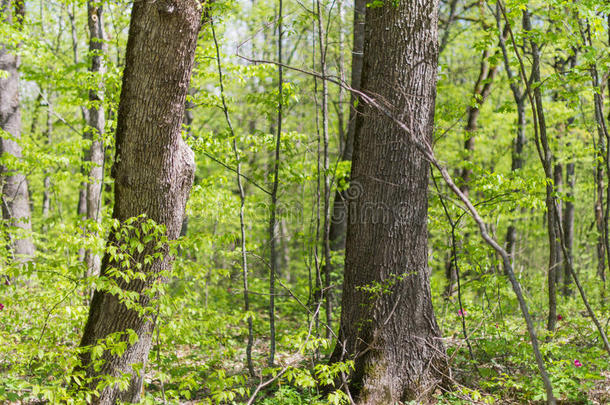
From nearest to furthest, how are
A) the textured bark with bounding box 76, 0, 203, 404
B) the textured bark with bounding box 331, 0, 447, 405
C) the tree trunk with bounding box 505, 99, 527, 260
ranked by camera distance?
1. the textured bark with bounding box 76, 0, 203, 404
2. the textured bark with bounding box 331, 0, 447, 405
3. the tree trunk with bounding box 505, 99, 527, 260

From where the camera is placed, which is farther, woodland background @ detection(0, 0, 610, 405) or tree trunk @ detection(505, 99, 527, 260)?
tree trunk @ detection(505, 99, 527, 260)

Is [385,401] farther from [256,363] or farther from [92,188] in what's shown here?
[92,188]

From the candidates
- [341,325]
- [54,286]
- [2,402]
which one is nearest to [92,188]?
[54,286]

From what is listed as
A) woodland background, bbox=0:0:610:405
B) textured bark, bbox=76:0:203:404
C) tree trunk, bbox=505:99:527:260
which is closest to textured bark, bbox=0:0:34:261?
woodland background, bbox=0:0:610:405

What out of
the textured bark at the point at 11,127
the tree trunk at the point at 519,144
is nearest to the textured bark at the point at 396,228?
the tree trunk at the point at 519,144

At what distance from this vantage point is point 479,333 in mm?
5203

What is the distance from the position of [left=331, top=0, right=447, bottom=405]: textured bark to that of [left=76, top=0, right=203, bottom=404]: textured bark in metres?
1.67

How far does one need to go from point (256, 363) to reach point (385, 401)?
2189 mm

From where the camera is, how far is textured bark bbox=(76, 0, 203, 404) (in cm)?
354

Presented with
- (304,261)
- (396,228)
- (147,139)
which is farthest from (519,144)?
(147,139)

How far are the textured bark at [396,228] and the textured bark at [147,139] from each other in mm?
1672

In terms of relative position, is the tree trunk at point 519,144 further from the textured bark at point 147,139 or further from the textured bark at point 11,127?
the textured bark at point 11,127

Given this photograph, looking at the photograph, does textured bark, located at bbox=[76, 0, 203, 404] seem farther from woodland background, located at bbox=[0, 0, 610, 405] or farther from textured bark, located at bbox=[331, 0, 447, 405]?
textured bark, located at bbox=[331, 0, 447, 405]

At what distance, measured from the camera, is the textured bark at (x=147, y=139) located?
11.6ft
